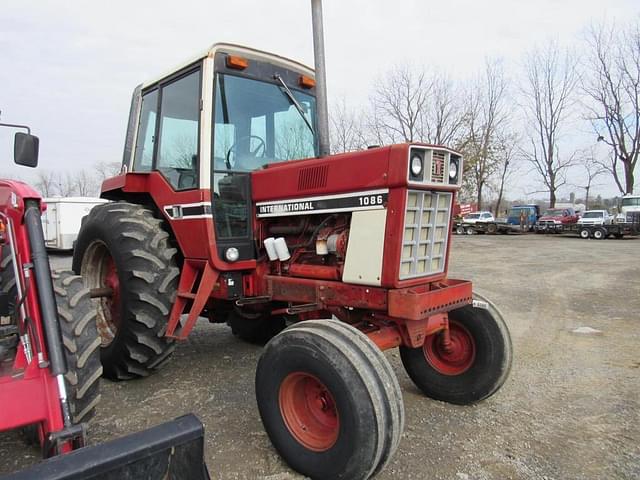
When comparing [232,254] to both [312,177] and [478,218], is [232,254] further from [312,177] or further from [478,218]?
[478,218]

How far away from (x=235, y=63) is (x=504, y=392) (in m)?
3.39

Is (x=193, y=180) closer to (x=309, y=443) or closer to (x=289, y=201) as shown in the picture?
(x=289, y=201)

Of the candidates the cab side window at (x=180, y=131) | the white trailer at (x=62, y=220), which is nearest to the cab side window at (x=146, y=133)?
the cab side window at (x=180, y=131)

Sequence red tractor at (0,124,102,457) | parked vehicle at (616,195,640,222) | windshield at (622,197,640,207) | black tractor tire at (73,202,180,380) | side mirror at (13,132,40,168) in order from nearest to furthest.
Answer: red tractor at (0,124,102,457) < side mirror at (13,132,40,168) < black tractor tire at (73,202,180,380) < parked vehicle at (616,195,640,222) < windshield at (622,197,640,207)

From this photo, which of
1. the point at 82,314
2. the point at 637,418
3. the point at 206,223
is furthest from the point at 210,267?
the point at 637,418

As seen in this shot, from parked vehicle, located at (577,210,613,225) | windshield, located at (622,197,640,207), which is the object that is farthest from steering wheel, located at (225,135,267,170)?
windshield, located at (622,197,640,207)

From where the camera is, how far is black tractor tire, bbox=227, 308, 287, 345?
16.2ft

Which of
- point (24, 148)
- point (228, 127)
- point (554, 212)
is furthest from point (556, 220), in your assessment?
point (24, 148)

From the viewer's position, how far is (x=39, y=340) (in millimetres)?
2285

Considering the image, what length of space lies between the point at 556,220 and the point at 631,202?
12.9 ft

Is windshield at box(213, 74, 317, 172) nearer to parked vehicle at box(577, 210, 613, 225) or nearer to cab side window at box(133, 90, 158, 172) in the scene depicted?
cab side window at box(133, 90, 158, 172)

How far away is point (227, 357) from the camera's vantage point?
4.71 meters

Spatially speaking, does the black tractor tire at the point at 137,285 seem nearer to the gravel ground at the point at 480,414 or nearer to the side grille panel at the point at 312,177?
the gravel ground at the point at 480,414

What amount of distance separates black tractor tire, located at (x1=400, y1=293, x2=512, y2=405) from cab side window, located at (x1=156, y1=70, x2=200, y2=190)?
2.27 meters
